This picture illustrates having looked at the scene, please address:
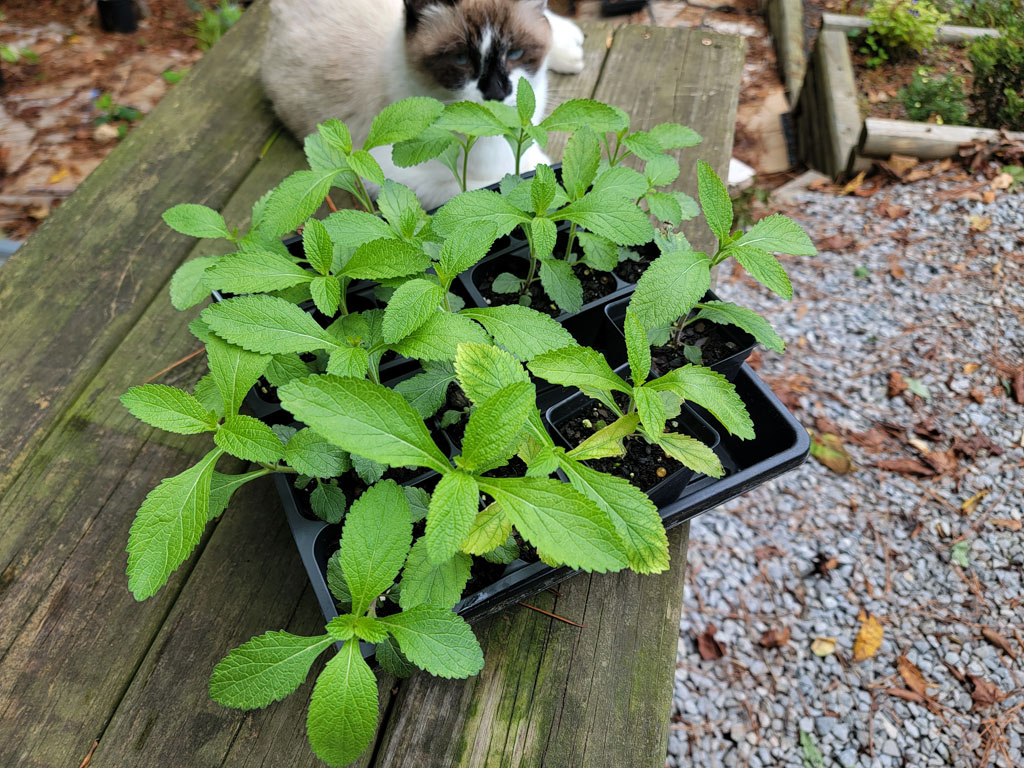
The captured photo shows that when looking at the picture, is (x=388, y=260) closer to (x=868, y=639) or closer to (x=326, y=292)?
(x=326, y=292)

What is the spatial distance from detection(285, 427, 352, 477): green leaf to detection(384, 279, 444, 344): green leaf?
0.14m

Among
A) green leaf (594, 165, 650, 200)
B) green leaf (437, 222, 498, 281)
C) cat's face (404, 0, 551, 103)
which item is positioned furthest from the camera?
cat's face (404, 0, 551, 103)

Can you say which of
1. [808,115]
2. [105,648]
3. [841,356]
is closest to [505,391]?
[105,648]

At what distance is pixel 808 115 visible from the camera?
9.91 feet

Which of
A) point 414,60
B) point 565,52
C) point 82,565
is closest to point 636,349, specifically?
point 82,565

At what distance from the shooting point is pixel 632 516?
2.29 feet

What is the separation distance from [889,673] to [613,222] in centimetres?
133

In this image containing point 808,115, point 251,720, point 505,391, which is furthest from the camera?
point 808,115

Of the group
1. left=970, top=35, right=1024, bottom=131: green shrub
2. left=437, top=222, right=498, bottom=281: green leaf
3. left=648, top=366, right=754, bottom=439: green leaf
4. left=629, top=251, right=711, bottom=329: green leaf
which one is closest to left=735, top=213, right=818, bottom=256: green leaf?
left=629, top=251, right=711, bottom=329: green leaf

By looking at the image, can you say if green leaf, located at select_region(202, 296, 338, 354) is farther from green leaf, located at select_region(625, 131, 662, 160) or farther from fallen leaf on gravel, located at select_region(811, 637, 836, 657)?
fallen leaf on gravel, located at select_region(811, 637, 836, 657)

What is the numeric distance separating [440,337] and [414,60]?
103 cm

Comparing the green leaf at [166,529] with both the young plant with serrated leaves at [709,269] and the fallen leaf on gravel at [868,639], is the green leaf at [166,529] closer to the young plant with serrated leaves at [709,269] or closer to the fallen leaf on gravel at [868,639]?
the young plant with serrated leaves at [709,269]

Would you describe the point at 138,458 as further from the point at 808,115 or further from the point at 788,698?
the point at 808,115

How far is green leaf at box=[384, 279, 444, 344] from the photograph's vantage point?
759 mm
